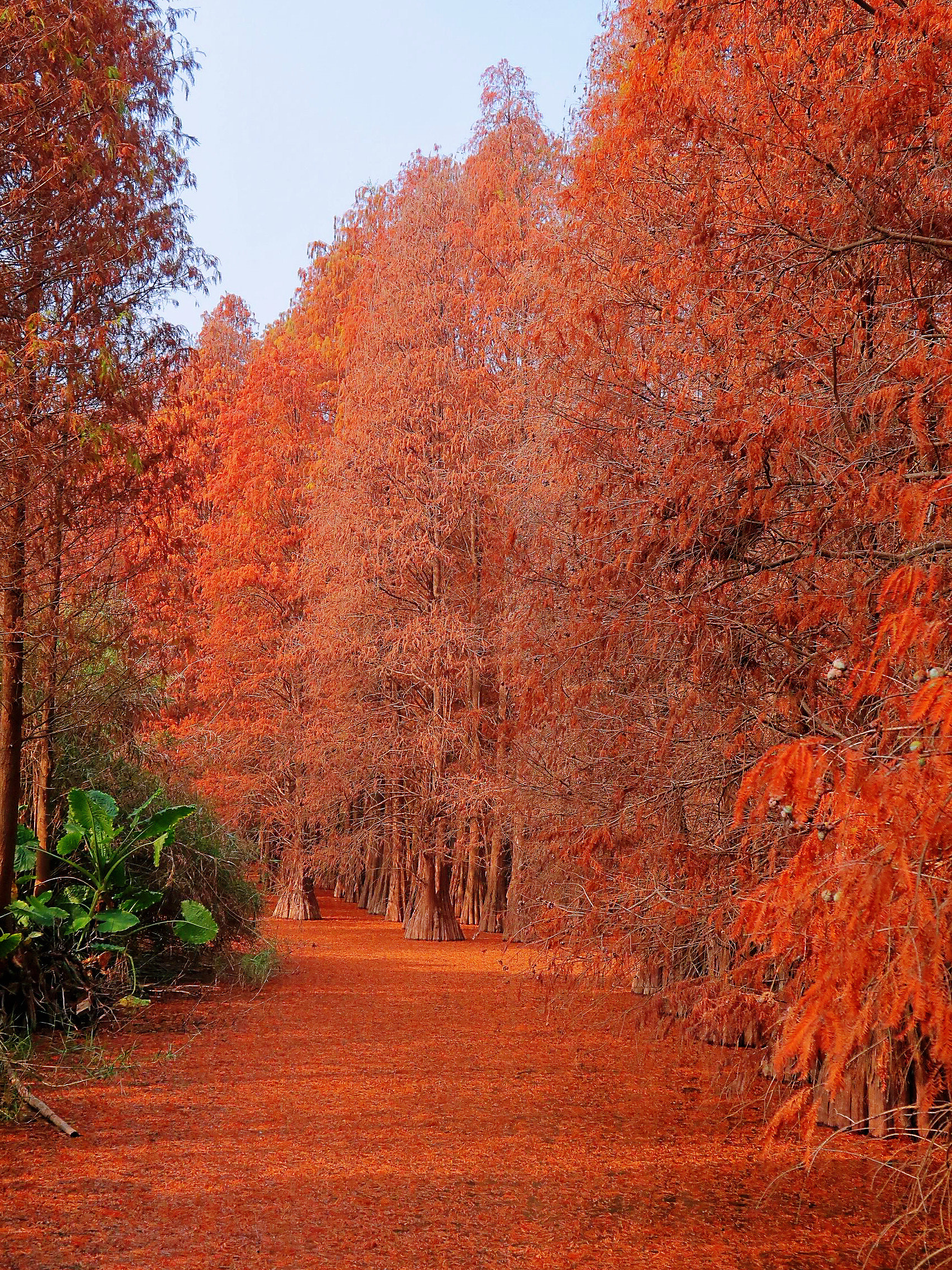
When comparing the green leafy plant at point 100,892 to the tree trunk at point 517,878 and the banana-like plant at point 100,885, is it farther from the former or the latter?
the tree trunk at point 517,878

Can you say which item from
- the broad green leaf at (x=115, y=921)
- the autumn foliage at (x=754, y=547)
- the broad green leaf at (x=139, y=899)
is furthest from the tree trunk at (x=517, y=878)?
the broad green leaf at (x=115, y=921)

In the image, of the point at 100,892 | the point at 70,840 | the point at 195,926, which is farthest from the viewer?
the point at 195,926

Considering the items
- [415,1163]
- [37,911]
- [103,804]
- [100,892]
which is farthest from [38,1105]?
[103,804]

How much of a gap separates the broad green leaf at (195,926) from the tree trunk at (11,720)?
6.83 ft

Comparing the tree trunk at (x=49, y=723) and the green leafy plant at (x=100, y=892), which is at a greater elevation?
the tree trunk at (x=49, y=723)

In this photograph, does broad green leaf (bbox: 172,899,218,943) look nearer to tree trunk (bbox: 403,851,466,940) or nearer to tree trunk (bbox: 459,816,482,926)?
tree trunk (bbox: 403,851,466,940)

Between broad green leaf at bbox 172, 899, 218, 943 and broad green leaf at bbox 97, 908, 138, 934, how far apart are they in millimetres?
912

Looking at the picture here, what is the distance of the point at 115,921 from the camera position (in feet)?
28.7

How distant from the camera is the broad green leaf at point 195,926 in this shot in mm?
9703

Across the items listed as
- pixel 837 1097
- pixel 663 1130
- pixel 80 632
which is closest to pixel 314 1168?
pixel 663 1130

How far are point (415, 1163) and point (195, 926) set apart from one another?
15.4 ft

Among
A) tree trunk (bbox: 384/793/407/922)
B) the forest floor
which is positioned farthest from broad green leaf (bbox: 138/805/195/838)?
tree trunk (bbox: 384/793/407/922)

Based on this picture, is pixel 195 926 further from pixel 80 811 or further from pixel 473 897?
pixel 473 897

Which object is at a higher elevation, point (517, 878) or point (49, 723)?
point (49, 723)
